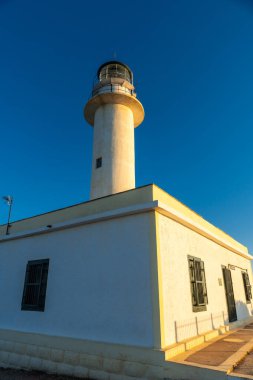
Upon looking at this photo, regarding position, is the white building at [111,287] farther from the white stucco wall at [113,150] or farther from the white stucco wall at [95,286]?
the white stucco wall at [113,150]

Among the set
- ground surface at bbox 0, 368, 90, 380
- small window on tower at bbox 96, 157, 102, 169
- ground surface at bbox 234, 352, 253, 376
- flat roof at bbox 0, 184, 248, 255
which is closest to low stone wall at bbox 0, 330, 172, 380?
ground surface at bbox 0, 368, 90, 380

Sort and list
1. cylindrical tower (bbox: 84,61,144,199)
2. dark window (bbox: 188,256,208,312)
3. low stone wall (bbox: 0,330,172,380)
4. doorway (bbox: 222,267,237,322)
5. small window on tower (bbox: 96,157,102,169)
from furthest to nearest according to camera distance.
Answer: small window on tower (bbox: 96,157,102,169), cylindrical tower (bbox: 84,61,144,199), doorway (bbox: 222,267,237,322), dark window (bbox: 188,256,208,312), low stone wall (bbox: 0,330,172,380)

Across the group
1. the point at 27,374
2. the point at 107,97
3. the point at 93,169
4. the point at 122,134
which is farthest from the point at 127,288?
the point at 107,97

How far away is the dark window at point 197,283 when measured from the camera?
22.0 ft

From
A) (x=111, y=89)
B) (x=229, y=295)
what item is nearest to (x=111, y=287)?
(x=229, y=295)

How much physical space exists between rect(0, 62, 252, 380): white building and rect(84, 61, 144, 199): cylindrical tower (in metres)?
2.82

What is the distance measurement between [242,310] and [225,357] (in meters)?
6.31

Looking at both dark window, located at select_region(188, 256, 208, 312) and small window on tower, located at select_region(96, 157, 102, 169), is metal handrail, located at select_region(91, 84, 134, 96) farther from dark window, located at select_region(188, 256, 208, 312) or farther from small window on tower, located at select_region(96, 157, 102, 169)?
dark window, located at select_region(188, 256, 208, 312)

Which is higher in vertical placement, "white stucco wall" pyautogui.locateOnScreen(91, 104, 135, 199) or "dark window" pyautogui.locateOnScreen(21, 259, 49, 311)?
"white stucco wall" pyautogui.locateOnScreen(91, 104, 135, 199)

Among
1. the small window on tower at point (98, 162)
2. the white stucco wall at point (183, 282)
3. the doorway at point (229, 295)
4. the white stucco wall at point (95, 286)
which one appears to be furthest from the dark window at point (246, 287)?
the white stucco wall at point (95, 286)

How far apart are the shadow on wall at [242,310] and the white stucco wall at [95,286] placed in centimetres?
623

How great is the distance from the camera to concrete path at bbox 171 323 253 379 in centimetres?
436

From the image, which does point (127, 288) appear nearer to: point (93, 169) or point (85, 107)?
point (93, 169)

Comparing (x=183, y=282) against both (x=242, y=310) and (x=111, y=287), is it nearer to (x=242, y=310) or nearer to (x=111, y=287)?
(x=111, y=287)
